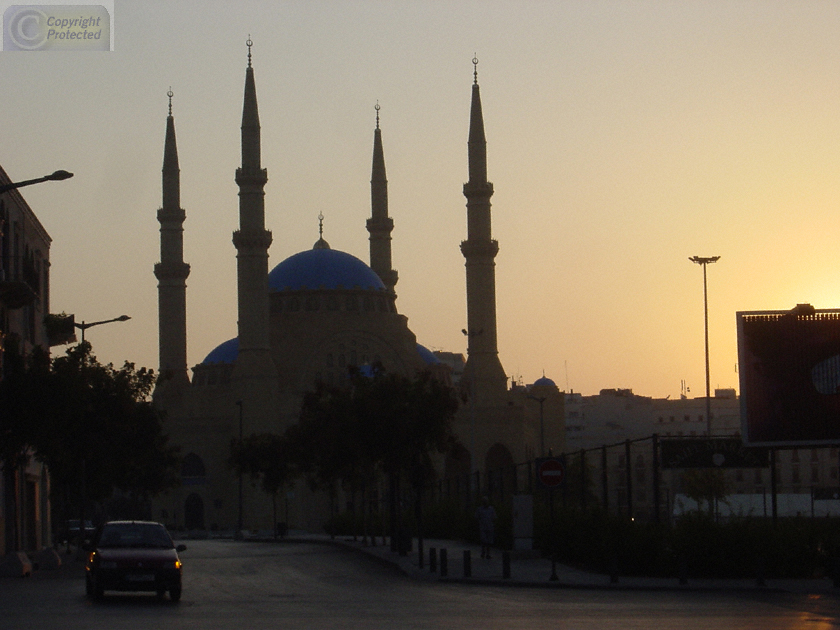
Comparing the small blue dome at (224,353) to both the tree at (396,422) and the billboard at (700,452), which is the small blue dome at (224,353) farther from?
the billboard at (700,452)

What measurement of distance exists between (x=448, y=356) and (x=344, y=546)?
423 ft

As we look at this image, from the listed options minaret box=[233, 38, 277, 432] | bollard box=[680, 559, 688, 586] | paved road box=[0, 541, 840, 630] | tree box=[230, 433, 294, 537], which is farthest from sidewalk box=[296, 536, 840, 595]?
minaret box=[233, 38, 277, 432]

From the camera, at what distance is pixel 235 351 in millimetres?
96250

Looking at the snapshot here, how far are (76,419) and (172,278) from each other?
50678mm

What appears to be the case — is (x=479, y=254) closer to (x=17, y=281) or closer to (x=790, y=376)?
(x=17, y=281)

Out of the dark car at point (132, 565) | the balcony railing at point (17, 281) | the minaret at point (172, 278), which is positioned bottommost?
the dark car at point (132, 565)

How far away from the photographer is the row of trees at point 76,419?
32.4 meters

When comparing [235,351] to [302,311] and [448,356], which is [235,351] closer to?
[302,311]

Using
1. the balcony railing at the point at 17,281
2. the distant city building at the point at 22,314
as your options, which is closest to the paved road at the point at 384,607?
the distant city building at the point at 22,314

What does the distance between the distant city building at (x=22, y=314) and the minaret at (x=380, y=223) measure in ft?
157

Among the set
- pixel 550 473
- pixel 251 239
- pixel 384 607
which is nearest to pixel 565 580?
pixel 550 473

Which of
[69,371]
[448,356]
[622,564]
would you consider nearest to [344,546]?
[69,371]

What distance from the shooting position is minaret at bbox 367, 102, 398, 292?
96.8 m

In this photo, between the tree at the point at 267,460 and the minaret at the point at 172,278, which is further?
the minaret at the point at 172,278
